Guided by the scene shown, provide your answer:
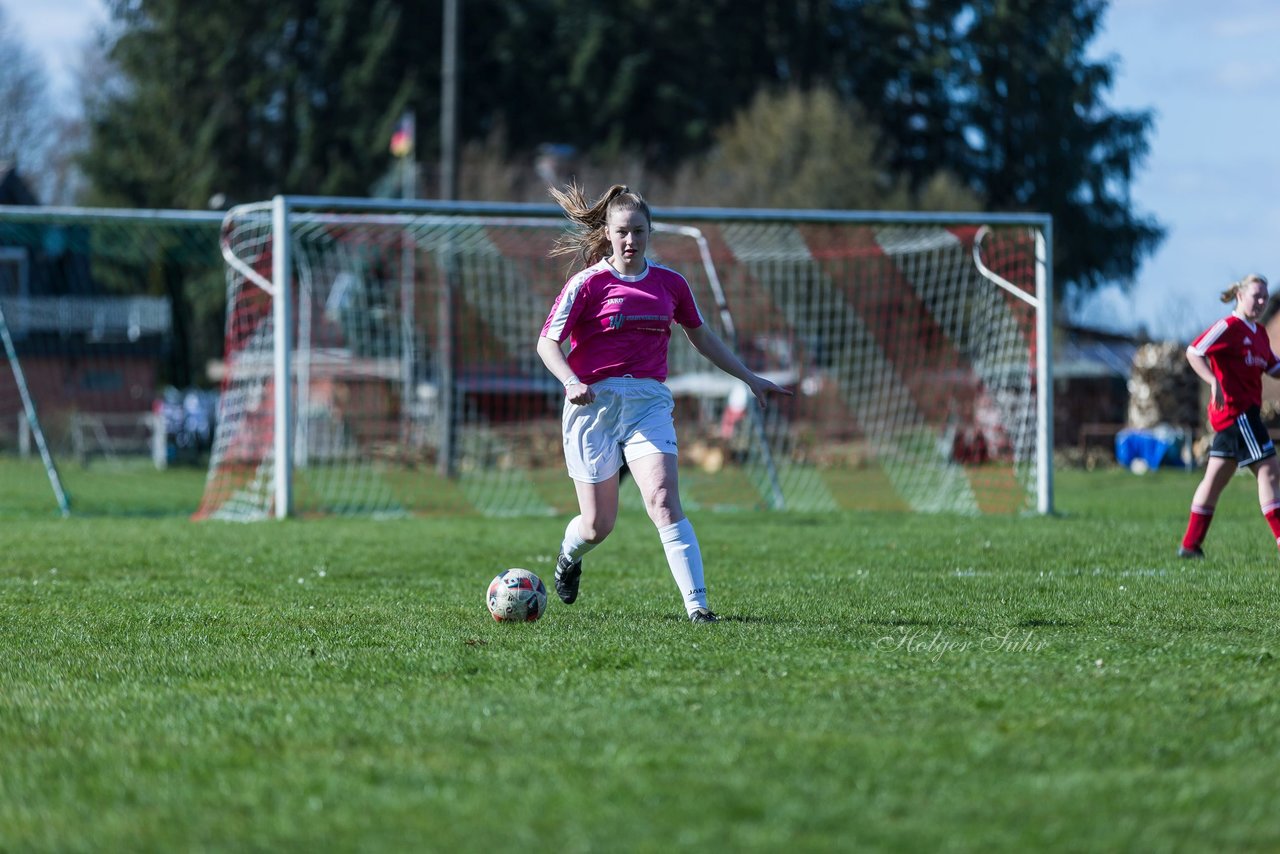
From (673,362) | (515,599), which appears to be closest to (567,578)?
(515,599)

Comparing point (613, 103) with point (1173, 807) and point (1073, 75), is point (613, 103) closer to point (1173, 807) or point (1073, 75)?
point (1073, 75)

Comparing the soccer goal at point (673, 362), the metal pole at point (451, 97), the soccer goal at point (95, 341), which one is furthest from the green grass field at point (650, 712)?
the metal pole at point (451, 97)

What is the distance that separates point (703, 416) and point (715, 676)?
1009 inches

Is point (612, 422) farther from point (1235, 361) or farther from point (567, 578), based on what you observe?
point (1235, 361)

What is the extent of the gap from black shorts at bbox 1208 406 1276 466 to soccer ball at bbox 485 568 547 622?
4879mm

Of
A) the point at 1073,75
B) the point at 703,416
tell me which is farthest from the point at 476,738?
the point at 1073,75

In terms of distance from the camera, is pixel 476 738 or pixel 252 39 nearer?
pixel 476 738

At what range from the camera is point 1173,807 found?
12.0 ft

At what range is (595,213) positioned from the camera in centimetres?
711

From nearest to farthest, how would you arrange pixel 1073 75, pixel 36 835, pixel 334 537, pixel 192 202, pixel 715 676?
pixel 36 835, pixel 715 676, pixel 334 537, pixel 192 202, pixel 1073 75

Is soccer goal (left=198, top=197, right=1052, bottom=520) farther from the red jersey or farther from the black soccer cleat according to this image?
the black soccer cleat

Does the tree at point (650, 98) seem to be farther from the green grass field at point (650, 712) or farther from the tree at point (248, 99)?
the green grass field at point (650, 712)

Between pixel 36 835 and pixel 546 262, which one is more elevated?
pixel 546 262

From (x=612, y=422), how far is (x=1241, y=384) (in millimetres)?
4745
